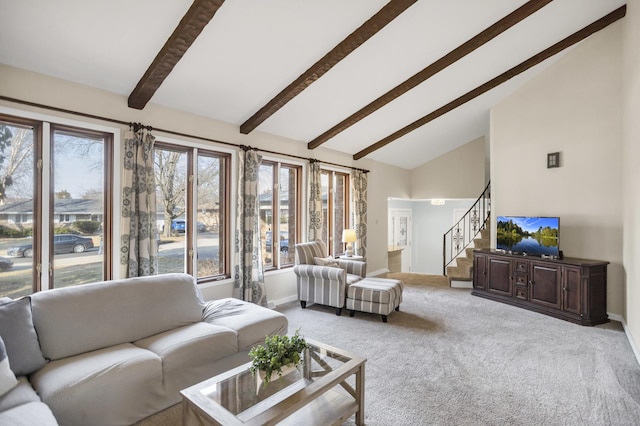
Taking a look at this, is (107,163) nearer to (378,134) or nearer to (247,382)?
(247,382)

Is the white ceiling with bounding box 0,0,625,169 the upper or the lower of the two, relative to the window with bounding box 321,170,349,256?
upper

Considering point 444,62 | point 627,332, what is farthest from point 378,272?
point 444,62

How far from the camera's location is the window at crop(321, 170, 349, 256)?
6313mm

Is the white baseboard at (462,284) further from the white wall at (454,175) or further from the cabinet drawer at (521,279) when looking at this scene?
the white wall at (454,175)

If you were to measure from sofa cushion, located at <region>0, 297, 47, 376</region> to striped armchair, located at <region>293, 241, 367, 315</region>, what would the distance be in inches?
120

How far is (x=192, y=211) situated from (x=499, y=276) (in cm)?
479

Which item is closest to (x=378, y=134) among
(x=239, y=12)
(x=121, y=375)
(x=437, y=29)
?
(x=437, y=29)

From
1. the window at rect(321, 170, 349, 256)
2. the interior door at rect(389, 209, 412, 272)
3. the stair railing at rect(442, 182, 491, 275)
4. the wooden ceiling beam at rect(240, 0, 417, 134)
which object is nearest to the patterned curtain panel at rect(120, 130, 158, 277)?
the wooden ceiling beam at rect(240, 0, 417, 134)

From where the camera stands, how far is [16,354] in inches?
77.6

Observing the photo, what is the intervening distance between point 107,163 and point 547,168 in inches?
240

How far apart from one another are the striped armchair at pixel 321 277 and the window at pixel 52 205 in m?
2.45

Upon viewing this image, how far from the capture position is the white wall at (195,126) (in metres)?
2.83

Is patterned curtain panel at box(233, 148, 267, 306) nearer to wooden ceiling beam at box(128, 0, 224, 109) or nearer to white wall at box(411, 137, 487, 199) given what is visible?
wooden ceiling beam at box(128, 0, 224, 109)

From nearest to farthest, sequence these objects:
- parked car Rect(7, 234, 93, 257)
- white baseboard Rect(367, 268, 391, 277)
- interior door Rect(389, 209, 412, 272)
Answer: parked car Rect(7, 234, 93, 257)
white baseboard Rect(367, 268, 391, 277)
interior door Rect(389, 209, 412, 272)
